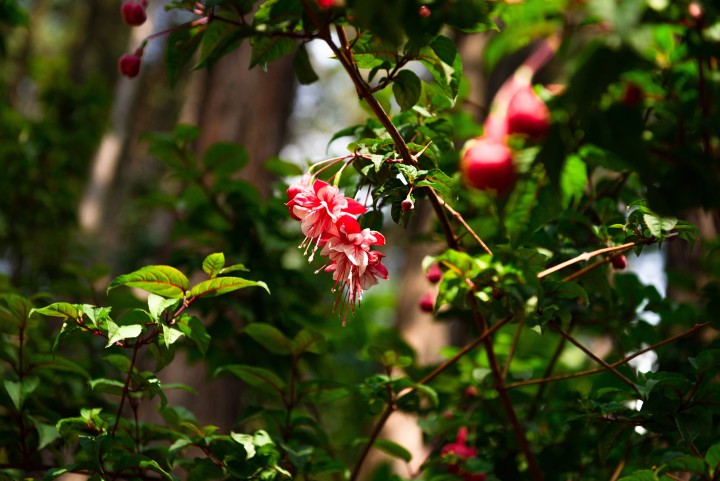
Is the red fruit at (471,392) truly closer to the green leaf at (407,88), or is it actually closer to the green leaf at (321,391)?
the green leaf at (321,391)

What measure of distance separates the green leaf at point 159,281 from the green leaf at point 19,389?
0.33 metres

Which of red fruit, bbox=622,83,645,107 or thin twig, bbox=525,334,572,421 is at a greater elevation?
red fruit, bbox=622,83,645,107

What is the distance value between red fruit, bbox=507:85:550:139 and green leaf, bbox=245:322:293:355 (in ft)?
2.64

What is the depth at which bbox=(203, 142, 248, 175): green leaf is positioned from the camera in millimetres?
1903

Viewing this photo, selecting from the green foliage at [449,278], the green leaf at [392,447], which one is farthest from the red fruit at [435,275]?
the green leaf at [392,447]

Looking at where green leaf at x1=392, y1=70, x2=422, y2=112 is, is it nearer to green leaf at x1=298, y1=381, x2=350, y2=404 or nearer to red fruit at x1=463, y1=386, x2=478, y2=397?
green leaf at x1=298, y1=381, x2=350, y2=404

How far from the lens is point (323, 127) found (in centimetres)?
1007

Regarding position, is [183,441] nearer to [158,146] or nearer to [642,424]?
[642,424]

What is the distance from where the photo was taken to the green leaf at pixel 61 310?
1.04m

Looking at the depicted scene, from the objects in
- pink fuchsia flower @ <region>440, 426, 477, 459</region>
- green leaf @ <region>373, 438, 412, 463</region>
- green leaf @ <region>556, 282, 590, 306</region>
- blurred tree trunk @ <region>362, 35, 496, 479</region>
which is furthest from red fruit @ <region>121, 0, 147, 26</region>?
blurred tree trunk @ <region>362, 35, 496, 479</region>

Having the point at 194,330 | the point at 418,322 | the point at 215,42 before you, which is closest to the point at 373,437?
the point at 194,330

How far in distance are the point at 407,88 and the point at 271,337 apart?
602 mm

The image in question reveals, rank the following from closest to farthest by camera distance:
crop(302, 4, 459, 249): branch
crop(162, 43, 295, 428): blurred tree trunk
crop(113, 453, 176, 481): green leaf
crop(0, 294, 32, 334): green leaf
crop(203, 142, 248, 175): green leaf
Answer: crop(302, 4, 459, 249): branch < crop(113, 453, 176, 481): green leaf < crop(0, 294, 32, 334): green leaf < crop(203, 142, 248, 175): green leaf < crop(162, 43, 295, 428): blurred tree trunk

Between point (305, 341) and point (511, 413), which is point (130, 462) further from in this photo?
A: point (511, 413)
